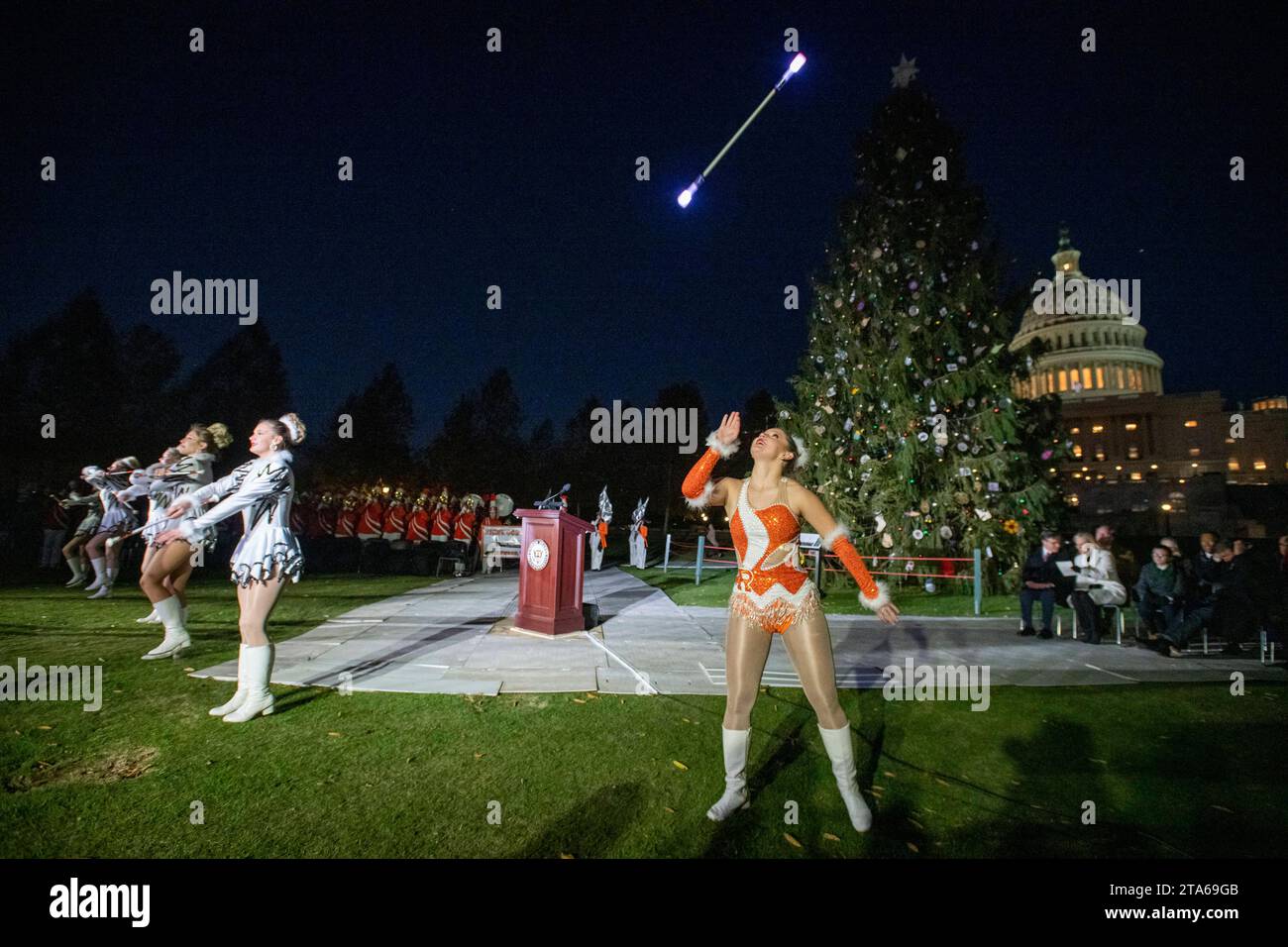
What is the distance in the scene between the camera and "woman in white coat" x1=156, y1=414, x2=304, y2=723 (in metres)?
4.39

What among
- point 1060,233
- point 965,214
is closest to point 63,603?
point 965,214

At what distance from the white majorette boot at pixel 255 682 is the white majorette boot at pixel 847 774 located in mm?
3988

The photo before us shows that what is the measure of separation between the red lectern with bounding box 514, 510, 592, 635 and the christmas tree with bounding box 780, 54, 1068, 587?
9.08 metres

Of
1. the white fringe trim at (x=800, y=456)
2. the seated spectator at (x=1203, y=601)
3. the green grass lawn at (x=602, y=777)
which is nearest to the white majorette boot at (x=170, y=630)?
the green grass lawn at (x=602, y=777)

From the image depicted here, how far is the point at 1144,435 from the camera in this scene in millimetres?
72188

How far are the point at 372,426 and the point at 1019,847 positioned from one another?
46.9 meters

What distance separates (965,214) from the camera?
15.5 meters

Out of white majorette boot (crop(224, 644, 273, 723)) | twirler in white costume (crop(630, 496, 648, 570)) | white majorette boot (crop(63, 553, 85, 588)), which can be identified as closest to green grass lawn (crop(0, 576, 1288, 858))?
white majorette boot (crop(224, 644, 273, 723))

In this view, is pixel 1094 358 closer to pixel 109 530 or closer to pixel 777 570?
pixel 777 570

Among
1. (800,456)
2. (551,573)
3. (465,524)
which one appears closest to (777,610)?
(800,456)

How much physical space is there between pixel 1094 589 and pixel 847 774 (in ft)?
26.4

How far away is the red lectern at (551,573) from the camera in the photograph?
7.73 metres

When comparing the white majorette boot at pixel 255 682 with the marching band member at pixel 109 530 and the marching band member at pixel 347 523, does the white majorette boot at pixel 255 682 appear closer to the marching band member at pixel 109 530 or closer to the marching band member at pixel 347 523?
the marching band member at pixel 109 530
